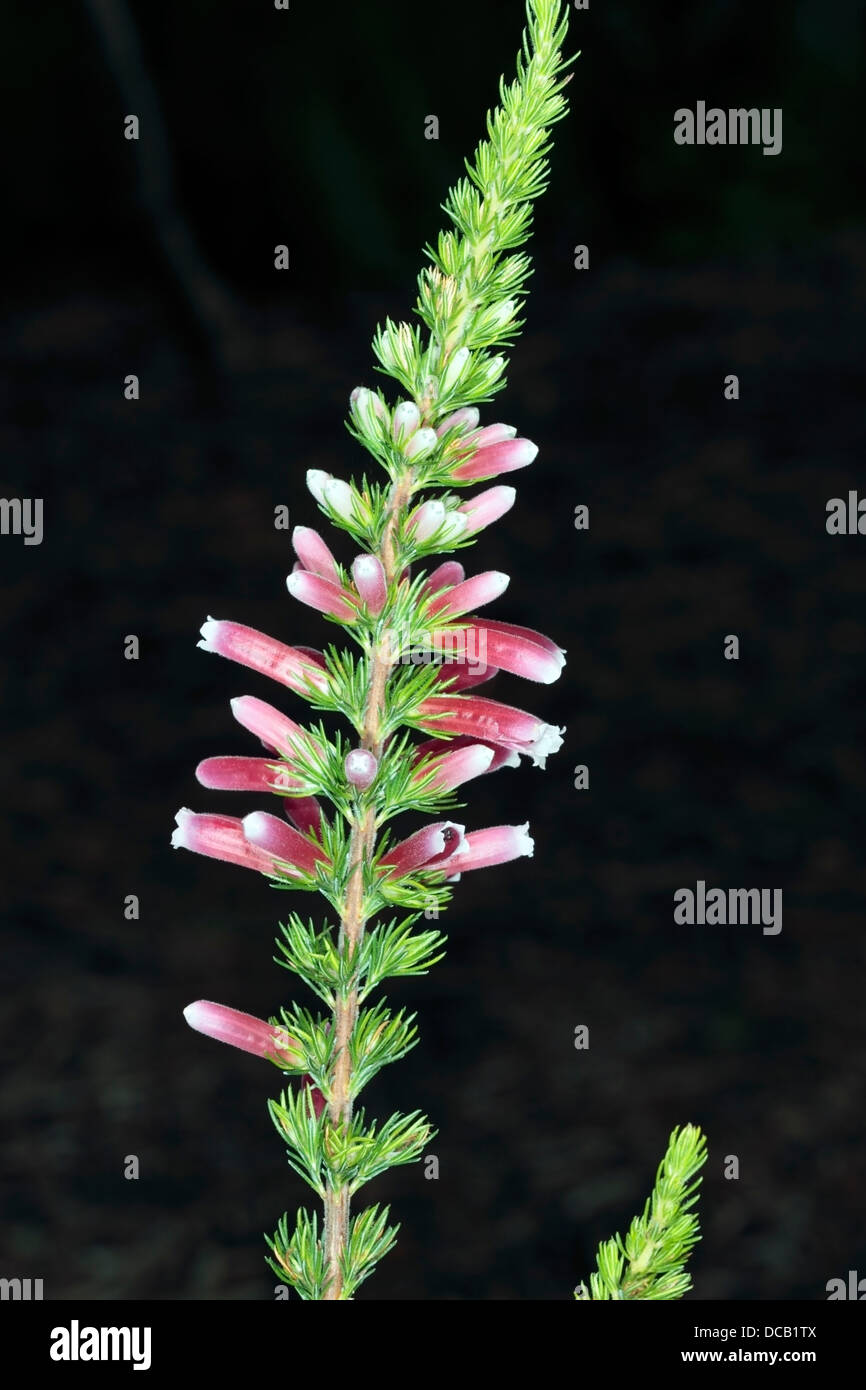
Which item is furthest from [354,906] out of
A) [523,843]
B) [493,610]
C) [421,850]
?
[493,610]

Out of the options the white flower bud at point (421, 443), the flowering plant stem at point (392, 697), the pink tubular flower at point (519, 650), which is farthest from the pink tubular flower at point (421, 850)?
the white flower bud at point (421, 443)

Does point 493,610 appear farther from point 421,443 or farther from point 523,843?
point 421,443

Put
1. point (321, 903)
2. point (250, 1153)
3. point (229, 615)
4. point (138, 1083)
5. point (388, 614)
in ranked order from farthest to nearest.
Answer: point (229, 615), point (321, 903), point (138, 1083), point (250, 1153), point (388, 614)

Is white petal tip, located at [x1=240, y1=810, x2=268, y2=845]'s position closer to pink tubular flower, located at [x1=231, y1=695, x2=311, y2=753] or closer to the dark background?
pink tubular flower, located at [x1=231, y1=695, x2=311, y2=753]

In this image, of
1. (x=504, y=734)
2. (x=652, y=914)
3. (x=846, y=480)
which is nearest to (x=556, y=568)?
(x=846, y=480)

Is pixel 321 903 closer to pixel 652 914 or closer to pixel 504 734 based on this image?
pixel 652 914

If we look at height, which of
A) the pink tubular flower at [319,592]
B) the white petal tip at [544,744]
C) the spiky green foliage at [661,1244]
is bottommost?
the spiky green foliage at [661,1244]

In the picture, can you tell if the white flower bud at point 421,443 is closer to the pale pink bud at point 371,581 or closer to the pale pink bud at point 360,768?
the pale pink bud at point 371,581
